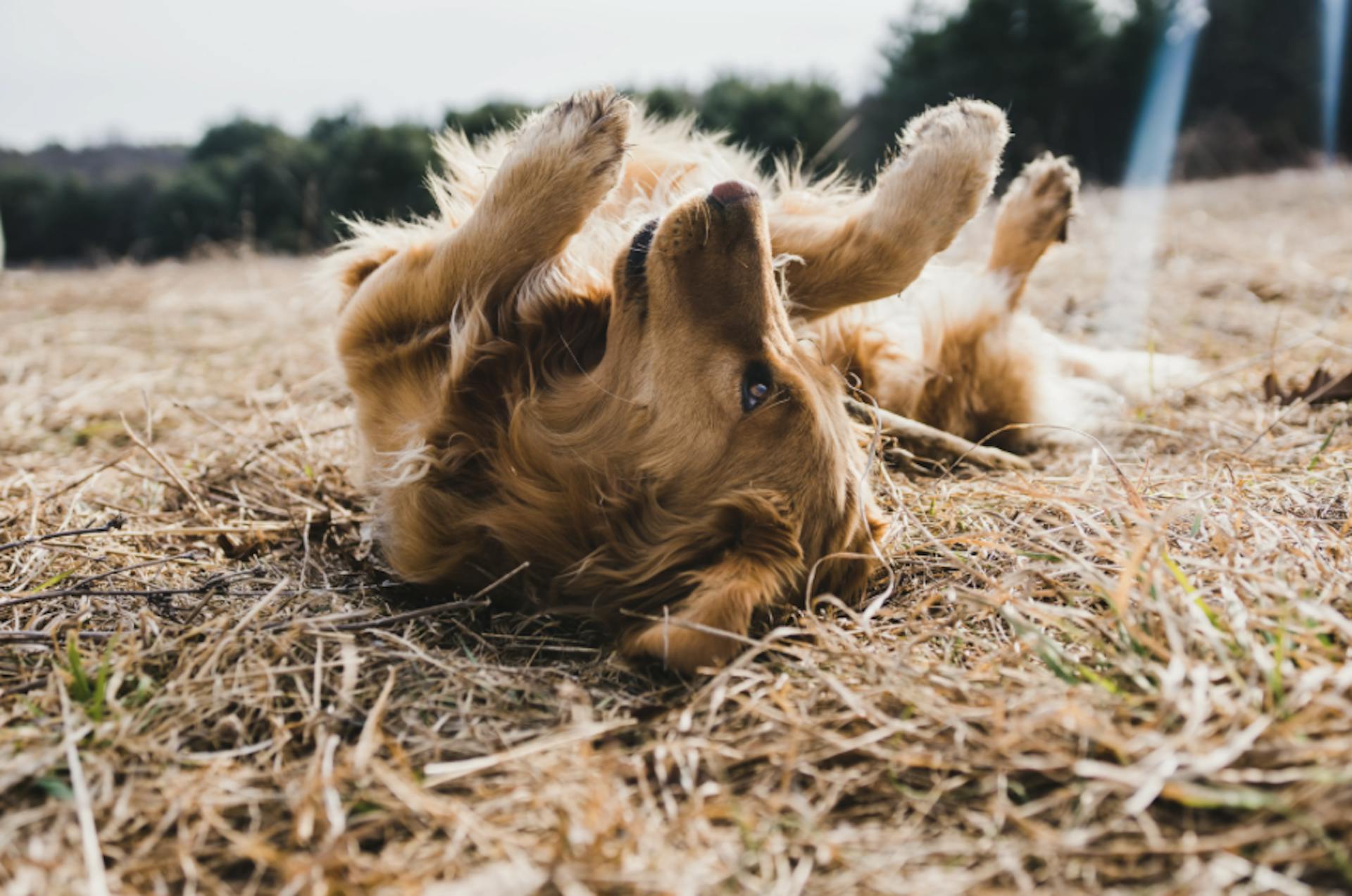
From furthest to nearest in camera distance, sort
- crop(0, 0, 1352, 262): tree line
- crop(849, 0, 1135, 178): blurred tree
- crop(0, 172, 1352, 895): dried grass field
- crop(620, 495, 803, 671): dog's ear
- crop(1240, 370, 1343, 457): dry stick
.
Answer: crop(849, 0, 1135, 178): blurred tree
crop(0, 0, 1352, 262): tree line
crop(1240, 370, 1343, 457): dry stick
crop(620, 495, 803, 671): dog's ear
crop(0, 172, 1352, 895): dried grass field

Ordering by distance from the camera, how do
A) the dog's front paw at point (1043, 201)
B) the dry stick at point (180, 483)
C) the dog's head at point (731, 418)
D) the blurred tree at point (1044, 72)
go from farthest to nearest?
the blurred tree at point (1044, 72), the dog's front paw at point (1043, 201), the dry stick at point (180, 483), the dog's head at point (731, 418)

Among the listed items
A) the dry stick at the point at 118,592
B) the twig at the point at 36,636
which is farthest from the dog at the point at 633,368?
the twig at the point at 36,636

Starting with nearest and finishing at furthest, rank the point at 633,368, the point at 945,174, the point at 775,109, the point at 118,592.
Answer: the point at 118,592
the point at 633,368
the point at 945,174
the point at 775,109

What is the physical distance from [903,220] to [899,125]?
17.2 meters

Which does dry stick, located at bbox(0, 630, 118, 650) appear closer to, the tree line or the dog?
the dog

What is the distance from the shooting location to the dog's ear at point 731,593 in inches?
65.4

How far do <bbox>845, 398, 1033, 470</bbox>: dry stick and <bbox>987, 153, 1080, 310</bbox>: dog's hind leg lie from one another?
0.73 m

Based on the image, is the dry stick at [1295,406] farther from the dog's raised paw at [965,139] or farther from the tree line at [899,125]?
the tree line at [899,125]

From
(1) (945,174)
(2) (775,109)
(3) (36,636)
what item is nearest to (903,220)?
(1) (945,174)

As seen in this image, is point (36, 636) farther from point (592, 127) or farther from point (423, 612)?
point (592, 127)

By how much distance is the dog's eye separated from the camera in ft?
6.50

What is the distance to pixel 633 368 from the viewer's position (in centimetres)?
210

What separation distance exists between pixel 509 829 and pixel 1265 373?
3.48 metres


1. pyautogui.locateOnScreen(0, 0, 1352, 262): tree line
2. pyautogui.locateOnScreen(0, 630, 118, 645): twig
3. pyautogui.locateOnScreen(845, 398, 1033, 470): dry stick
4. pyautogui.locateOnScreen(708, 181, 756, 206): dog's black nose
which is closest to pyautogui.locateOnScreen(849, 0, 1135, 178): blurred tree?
pyautogui.locateOnScreen(0, 0, 1352, 262): tree line
